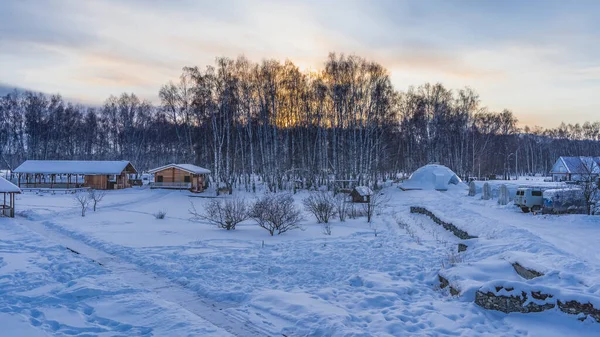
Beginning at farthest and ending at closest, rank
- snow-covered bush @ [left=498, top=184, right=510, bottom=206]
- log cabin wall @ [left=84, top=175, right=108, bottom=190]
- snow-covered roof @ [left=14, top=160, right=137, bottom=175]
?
1. log cabin wall @ [left=84, top=175, right=108, bottom=190]
2. snow-covered roof @ [left=14, top=160, right=137, bottom=175]
3. snow-covered bush @ [left=498, top=184, right=510, bottom=206]

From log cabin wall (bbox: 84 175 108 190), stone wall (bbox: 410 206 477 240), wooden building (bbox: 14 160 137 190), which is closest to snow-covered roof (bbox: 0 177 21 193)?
wooden building (bbox: 14 160 137 190)

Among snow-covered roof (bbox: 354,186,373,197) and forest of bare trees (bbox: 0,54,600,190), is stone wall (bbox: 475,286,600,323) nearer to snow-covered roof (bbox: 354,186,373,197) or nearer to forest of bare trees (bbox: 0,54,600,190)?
snow-covered roof (bbox: 354,186,373,197)

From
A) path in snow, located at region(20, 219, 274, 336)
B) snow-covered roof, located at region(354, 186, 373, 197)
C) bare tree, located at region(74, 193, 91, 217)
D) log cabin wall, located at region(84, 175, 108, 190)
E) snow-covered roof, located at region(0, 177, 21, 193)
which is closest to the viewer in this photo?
path in snow, located at region(20, 219, 274, 336)

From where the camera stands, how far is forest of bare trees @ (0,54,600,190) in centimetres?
3716

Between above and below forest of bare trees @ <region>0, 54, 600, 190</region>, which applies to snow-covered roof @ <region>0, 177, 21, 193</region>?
below

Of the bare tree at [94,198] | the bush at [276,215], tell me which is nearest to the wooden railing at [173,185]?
the bare tree at [94,198]

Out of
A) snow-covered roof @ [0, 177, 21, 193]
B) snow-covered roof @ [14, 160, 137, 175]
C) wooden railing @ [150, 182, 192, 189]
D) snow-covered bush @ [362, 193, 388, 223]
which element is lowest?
snow-covered bush @ [362, 193, 388, 223]

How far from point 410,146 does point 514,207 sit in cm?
3461

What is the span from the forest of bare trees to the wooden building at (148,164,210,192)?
2233 mm

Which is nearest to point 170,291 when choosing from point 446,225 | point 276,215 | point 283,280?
point 283,280

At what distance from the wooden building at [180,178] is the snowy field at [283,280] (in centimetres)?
2412

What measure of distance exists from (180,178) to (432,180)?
25979 mm

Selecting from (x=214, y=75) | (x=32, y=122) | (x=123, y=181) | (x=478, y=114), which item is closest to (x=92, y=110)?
(x=32, y=122)

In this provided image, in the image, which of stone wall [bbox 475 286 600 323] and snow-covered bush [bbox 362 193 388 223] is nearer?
stone wall [bbox 475 286 600 323]
